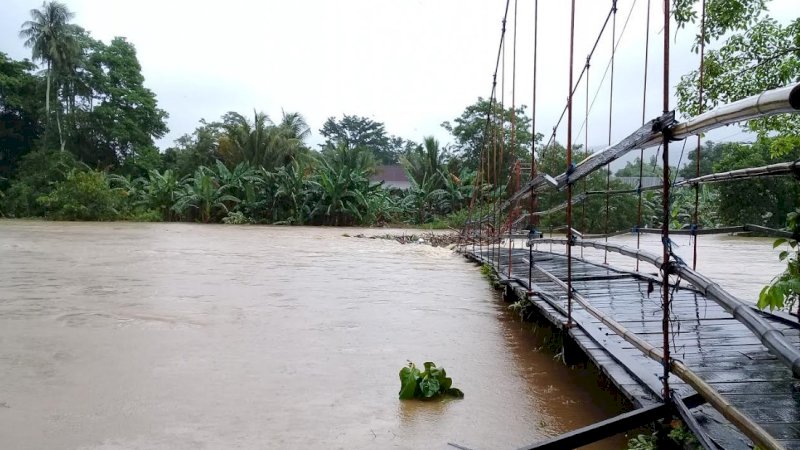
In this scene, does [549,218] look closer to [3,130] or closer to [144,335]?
[144,335]

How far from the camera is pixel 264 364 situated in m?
3.65

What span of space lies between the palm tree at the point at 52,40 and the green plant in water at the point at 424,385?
2484cm

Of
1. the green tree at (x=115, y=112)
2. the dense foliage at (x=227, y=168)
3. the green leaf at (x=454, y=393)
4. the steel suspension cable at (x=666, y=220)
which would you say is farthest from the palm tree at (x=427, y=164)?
the steel suspension cable at (x=666, y=220)

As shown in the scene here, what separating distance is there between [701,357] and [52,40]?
1057 inches

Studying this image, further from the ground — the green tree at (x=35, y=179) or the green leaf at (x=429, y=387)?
Result: the green tree at (x=35, y=179)

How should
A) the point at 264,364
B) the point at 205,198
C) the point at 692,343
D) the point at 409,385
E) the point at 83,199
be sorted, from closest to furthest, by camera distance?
the point at 692,343 → the point at 409,385 → the point at 264,364 → the point at 205,198 → the point at 83,199

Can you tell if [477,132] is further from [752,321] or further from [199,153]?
[752,321]

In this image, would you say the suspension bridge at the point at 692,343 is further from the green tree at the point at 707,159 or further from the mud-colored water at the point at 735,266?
the green tree at the point at 707,159

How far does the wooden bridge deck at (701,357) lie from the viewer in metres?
1.89

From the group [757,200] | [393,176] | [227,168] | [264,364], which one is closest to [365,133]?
[393,176]

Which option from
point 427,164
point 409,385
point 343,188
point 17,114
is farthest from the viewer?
point 17,114

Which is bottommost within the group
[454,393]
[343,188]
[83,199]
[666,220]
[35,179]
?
[454,393]

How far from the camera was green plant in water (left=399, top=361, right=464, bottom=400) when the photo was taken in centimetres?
308

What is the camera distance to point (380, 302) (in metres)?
5.80
